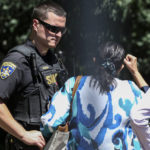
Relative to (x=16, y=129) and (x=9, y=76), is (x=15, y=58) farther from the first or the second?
(x=16, y=129)

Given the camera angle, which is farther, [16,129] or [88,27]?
[88,27]

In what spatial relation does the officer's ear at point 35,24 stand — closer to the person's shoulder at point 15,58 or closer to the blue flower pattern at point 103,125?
the person's shoulder at point 15,58

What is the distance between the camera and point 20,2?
448cm

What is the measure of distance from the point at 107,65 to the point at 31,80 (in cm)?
57

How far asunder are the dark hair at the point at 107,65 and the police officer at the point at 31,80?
1.57 ft

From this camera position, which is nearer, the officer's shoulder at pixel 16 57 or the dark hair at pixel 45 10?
the officer's shoulder at pixel 16 57

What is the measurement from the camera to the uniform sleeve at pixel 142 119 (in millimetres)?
1773

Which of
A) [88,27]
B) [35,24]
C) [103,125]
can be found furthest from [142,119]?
[88,27]

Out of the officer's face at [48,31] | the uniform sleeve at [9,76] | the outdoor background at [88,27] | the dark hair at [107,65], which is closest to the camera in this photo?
the dark hair at [107,65]

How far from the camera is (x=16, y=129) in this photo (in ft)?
6.47

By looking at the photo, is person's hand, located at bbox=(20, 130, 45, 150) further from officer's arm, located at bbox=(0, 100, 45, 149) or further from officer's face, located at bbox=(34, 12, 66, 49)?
officer's face, located at bbox=(34, 12, 66, 49)

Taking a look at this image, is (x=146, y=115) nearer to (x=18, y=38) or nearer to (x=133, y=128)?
(x=133, y=128)

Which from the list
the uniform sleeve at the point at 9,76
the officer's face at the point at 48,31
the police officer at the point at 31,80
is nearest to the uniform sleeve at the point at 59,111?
the police officer at the point at 31,80

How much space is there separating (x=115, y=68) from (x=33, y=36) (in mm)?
736
